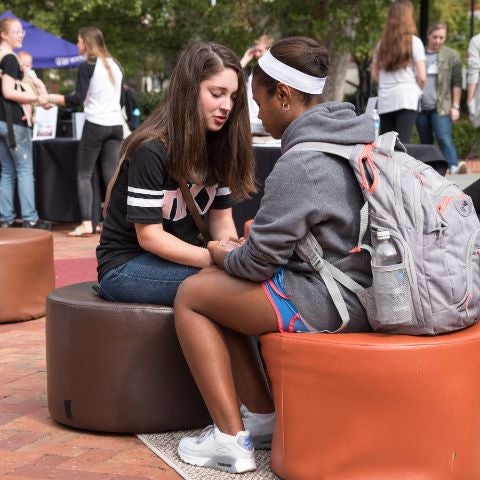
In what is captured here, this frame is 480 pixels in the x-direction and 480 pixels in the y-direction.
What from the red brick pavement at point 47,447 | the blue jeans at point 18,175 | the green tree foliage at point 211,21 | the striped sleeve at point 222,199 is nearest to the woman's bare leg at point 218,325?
the red brick pavement at point 47,447

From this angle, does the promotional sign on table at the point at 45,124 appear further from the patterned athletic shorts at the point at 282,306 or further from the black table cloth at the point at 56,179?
the patterned athletic shorts at the point at 282,306

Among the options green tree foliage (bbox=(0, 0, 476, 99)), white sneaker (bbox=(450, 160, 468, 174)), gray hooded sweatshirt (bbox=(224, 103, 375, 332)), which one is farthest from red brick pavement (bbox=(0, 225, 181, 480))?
green tree foliage (bbox=(0, 0, 476, 99))

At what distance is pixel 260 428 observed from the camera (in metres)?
3.77

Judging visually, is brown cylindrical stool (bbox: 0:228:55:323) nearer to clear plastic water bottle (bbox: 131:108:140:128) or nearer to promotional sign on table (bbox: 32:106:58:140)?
promotional sign on table (bbox: 32:106:58:140)

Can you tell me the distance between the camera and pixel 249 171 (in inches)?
163

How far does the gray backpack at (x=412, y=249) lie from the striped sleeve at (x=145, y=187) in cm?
73

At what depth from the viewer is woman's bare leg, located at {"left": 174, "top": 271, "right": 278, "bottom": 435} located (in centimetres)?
340

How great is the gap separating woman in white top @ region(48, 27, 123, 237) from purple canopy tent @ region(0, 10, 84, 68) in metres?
9.69

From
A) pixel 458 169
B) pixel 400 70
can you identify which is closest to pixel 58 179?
pixel 400 70

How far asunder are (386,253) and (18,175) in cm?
712

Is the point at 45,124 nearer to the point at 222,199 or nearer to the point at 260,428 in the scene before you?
the point at 222,199

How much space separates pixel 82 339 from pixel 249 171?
95 cm

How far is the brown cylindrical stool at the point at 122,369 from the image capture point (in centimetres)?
383

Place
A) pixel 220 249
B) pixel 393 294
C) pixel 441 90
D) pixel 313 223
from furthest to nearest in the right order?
pixel 441 90, pixel 220 249, pixel 313 223, pixel 393 294
